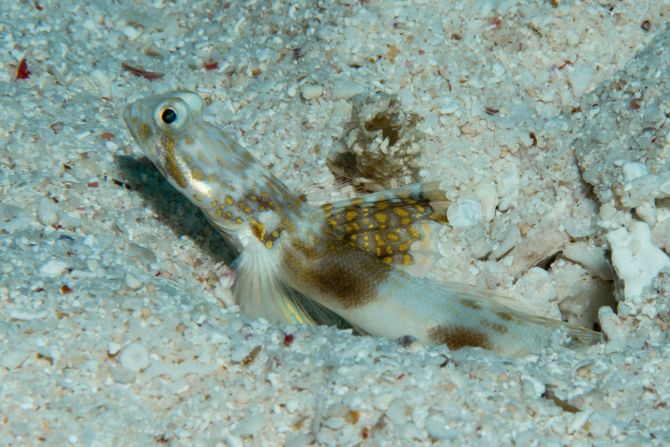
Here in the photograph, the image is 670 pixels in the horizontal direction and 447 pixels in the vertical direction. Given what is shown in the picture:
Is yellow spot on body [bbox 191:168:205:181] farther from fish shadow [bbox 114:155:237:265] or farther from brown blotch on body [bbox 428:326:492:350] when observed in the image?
brown blotch on body [bbox 428:326:492:350]

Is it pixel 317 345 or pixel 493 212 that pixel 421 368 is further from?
pixel 493 212

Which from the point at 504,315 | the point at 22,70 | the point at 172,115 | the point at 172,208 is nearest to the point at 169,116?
the point at 172,115

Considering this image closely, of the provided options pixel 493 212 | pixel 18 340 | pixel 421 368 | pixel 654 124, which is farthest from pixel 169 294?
pixel 654 124

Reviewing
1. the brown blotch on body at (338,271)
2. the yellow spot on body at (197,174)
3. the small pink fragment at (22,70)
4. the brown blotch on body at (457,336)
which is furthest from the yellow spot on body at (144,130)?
the brown blotch on body at (457,336)

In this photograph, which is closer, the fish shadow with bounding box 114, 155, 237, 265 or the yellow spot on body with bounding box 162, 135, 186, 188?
the yellow spot on body with bounding box 162, 135, 186, 188

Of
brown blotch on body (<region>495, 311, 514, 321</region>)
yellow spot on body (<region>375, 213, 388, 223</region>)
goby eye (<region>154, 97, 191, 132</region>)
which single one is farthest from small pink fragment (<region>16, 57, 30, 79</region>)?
brown blotch on body (<region>495, 311, 514, 321</region>)

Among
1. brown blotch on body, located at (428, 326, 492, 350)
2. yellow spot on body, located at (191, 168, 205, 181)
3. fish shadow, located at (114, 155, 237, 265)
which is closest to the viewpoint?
brown blotch on body, located at (428, 326, 492, 350)
